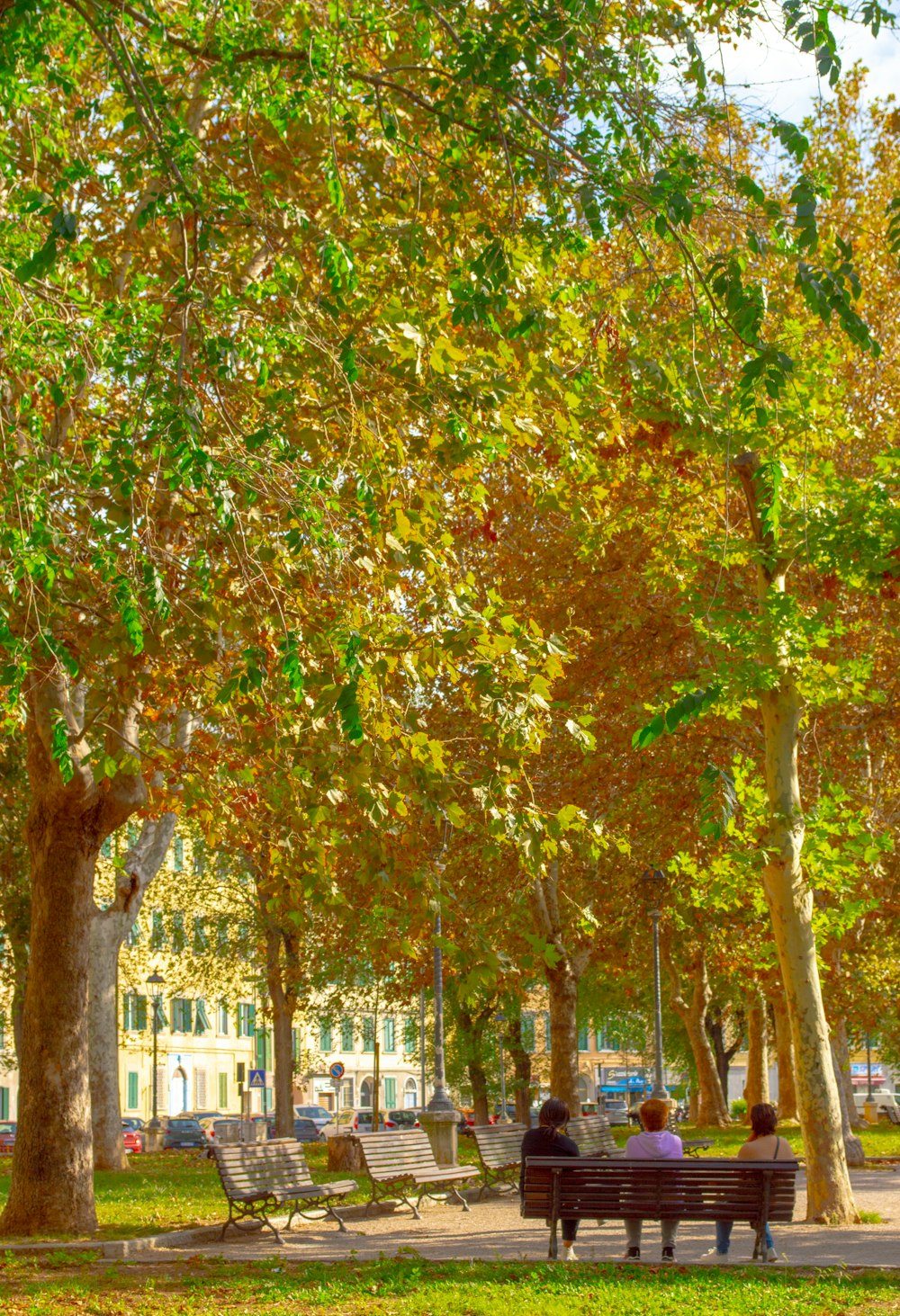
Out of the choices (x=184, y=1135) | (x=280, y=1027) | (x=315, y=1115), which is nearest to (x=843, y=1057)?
(x=280, y=1027)

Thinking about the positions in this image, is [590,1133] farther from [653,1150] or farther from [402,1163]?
[653,1150]

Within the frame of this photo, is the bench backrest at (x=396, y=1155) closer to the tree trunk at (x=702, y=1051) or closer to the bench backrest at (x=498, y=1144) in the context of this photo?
the bench backrest at (x=498, y=1144)

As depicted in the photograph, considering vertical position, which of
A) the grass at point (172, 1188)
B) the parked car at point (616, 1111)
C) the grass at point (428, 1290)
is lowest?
the parked car at point (616, 1111)

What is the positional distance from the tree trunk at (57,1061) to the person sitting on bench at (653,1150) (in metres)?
4.97

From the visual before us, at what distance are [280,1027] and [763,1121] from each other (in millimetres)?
23799

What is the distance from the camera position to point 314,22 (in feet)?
34.4

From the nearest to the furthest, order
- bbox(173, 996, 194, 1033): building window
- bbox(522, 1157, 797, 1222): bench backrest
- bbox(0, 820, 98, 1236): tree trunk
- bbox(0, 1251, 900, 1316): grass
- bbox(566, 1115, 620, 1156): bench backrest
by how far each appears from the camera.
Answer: bbox(0, 1251, 900, 1316): grass, bbox(522, 1157, 797, 1222): bench backrest, bbox(0, 820, 98, 1236): tree trunk, bbox(566, 1115, 620, 1156): bench backrest, bbox(173, 996, 194, 1033): building window

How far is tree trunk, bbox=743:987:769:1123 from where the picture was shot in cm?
4084

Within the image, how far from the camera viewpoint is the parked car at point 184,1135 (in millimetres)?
48562

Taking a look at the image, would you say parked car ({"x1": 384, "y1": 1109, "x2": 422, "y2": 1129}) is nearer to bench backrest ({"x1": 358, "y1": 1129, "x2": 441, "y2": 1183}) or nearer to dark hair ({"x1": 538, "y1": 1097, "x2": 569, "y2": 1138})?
bench backrest ({"x1": 358, "y1": 1129, "x2": 441, "y2": 1183})

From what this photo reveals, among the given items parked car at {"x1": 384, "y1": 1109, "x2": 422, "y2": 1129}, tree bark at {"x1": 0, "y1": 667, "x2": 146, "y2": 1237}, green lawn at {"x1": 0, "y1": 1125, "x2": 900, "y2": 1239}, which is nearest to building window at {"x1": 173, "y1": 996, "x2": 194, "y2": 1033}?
parked car at {"x1": 384, "y1": 1109, "x2": 422, "y2": 1129}

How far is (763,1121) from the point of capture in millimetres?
12336

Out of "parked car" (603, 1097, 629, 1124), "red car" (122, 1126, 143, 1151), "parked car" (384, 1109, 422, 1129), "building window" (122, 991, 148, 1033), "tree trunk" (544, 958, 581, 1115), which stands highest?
"building window" (122, 991, 148, 1033)

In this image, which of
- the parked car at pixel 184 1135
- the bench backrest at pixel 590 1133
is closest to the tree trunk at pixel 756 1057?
the parked car at pixel 184 1135
